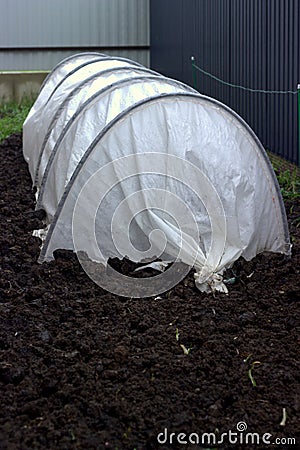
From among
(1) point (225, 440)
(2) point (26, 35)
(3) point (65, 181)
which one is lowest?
(1) point (225, 440)

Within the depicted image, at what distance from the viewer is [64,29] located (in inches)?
583

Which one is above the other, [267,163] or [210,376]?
[267,163]

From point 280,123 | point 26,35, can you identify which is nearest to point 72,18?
point 26,35

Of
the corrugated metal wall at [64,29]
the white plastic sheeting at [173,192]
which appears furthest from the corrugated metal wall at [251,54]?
the white plastic sheeting at [173,192]

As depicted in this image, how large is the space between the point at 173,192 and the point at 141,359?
1572 mm

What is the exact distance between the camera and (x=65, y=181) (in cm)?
547

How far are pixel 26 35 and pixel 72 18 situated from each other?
0.95 metres

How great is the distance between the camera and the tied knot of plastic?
4.61 m

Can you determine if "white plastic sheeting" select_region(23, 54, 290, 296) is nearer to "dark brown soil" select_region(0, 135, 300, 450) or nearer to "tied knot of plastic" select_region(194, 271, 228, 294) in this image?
"tied knot of plastic" select_region(194, 271, 228, 294)

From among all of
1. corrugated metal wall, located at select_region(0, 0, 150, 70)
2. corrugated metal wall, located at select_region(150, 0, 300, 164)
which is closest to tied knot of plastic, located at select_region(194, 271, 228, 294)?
corrugated metal wall, located at select_region(150, 0, 300, 164)

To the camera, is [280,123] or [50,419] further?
[280,123]

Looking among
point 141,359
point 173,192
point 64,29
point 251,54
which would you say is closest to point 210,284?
point 173,192

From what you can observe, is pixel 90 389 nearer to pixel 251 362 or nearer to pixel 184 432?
pixel 184 432

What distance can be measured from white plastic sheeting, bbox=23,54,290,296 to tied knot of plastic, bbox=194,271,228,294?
7 cm
